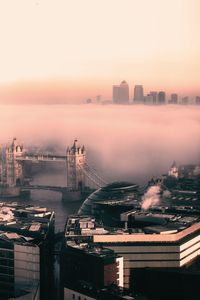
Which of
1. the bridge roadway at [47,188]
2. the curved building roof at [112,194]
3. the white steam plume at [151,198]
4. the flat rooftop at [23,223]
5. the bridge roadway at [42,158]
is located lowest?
the bridge roadway at [47,188]

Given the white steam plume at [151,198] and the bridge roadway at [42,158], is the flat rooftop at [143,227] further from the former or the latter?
the bridge roadway at [42,158]

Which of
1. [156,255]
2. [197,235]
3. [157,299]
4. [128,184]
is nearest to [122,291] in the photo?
[157,299]

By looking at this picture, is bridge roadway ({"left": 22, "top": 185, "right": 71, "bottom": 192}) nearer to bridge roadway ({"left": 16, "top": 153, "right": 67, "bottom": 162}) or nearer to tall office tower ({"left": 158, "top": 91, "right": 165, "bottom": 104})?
bridge roadway ({"left": 16, "top": 153, "right": 67, "bottom": 162})

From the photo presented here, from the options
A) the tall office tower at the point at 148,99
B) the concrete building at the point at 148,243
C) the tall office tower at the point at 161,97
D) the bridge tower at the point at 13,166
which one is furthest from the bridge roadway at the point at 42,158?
the concrete building at the point at 148,243

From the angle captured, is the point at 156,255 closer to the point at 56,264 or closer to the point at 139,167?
the point at 56,264

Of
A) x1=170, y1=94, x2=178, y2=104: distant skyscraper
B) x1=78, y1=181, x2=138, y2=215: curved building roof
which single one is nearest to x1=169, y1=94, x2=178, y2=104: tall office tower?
x1=170, y1=94, x2=178, y2=104: distant skyscraper

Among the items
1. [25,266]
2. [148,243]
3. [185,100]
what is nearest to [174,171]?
[185,100]
